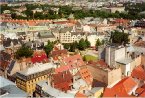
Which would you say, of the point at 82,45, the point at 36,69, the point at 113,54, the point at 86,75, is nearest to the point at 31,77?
the point at 36,69

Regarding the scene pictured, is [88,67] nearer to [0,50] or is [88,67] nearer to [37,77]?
[37,77]

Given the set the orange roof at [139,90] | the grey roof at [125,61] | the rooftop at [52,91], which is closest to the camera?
the rooftop at [52,91]

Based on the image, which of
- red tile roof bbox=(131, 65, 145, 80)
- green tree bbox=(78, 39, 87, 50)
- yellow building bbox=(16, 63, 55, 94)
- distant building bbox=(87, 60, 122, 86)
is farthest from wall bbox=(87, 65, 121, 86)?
green tree bbox=(78, 39, 87, 50)

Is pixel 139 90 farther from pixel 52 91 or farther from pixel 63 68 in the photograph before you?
pixel 63 68

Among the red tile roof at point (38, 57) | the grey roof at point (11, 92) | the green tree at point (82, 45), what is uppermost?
the grey roof at point (11, 92)

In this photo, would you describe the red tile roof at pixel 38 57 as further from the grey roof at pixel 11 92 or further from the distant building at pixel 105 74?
the grey roof at pixel 11 92

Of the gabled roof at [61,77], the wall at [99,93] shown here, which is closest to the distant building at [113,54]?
the gabled roof at [61,77]

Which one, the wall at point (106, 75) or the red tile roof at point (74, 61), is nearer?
the wall at point (106, 75)

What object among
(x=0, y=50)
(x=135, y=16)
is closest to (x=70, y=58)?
(x=0, y=50)

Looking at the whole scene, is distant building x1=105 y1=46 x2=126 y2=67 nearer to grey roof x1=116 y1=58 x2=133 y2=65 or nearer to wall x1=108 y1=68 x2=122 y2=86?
grey roof x1=116 y1=58 x2=133 y2=65
